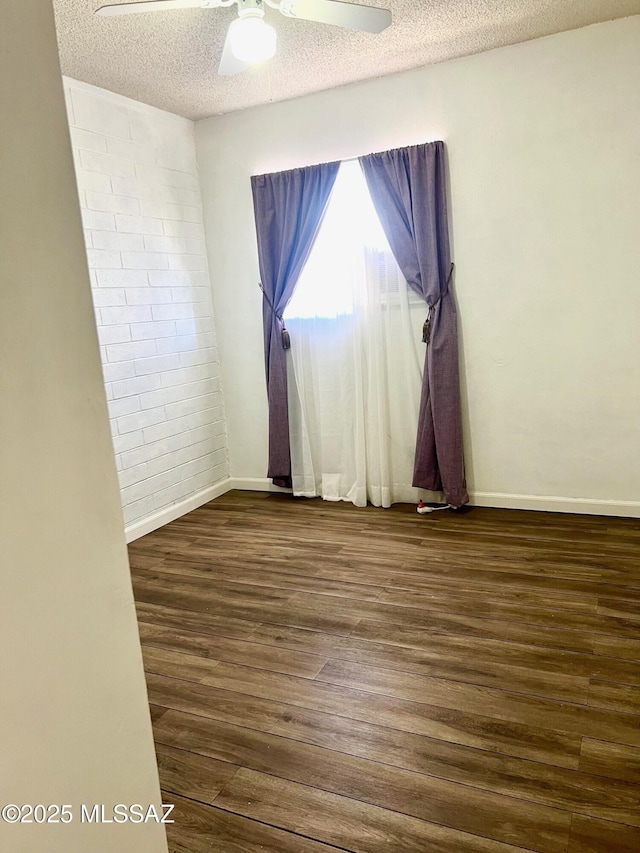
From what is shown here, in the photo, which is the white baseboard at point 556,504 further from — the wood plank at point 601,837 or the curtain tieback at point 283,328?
the wood plank at point 601,837

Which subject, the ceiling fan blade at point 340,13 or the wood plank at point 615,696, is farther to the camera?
the ceiling fan blade at point 340,13

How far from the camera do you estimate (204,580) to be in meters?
3.09

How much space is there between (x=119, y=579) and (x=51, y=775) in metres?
0.27

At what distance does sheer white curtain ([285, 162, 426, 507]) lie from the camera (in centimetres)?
376

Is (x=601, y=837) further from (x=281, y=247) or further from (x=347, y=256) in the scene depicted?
(x=281, y=247)

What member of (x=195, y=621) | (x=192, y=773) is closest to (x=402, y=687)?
(x=192, y=773)

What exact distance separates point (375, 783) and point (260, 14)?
8.56 feet

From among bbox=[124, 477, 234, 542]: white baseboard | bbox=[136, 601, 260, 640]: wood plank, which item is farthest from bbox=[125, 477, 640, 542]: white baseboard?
bbox=[136, 601, 260, 640]: wood plank

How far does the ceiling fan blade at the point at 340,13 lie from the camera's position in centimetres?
225

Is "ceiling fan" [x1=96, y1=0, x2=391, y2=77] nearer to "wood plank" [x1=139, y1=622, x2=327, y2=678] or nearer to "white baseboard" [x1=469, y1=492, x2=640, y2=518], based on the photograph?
"wood plank" [x1=139, y1=622, x2=327, y2=678]

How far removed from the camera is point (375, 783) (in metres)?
1.68

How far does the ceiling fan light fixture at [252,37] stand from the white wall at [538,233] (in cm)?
149

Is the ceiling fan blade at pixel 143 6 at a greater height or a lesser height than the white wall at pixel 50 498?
greater

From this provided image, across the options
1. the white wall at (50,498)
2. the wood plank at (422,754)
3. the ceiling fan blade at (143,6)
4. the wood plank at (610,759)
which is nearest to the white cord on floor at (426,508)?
the wood plank at (422,754)
